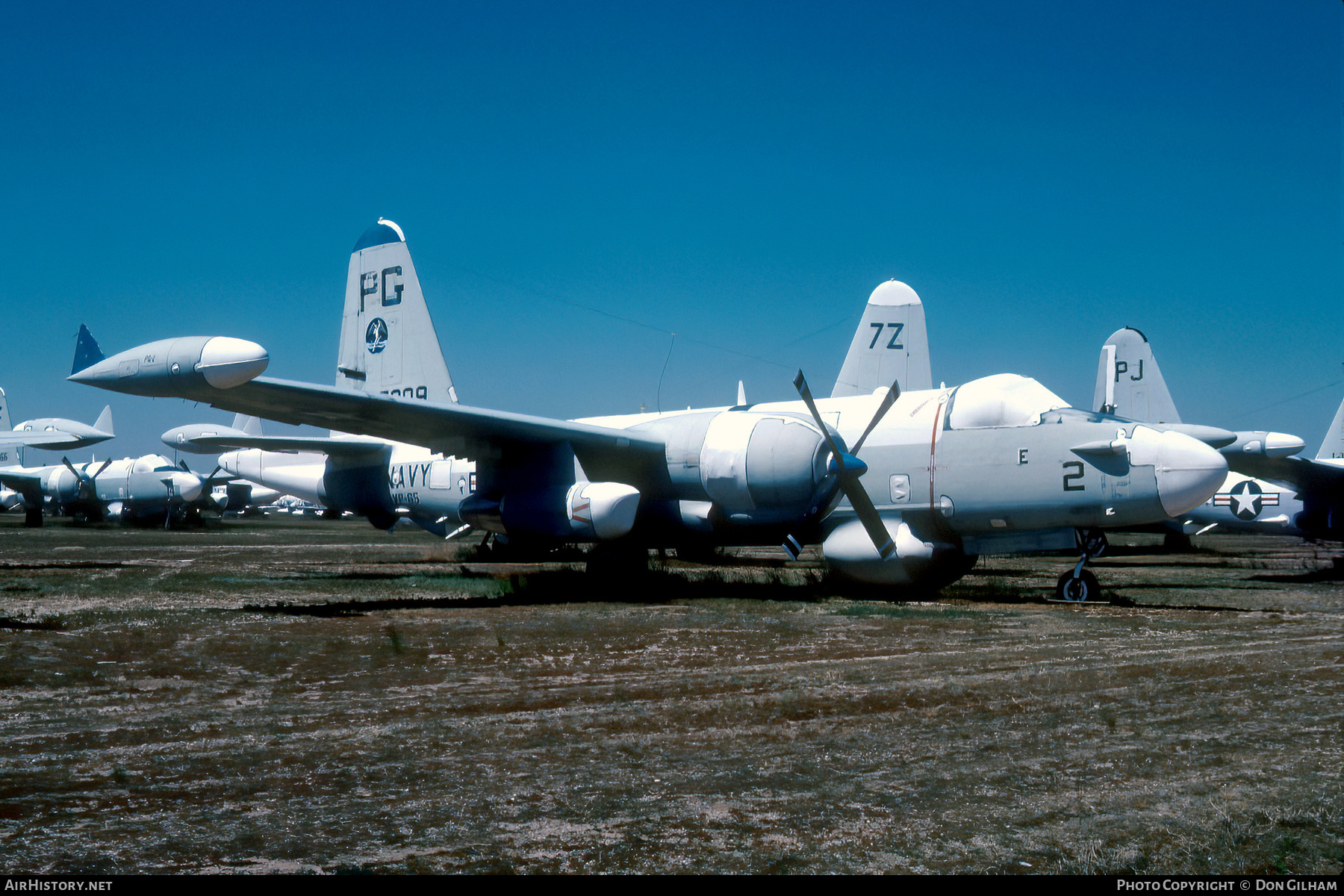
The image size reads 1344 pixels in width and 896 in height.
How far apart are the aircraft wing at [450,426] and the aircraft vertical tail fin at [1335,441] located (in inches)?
1007

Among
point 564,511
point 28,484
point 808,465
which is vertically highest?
point 28,484

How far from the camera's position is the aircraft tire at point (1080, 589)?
13.4 m

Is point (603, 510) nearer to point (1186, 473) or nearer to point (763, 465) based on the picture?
point (763, 465)

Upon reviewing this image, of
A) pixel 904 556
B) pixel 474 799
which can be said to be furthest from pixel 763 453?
pixel 474 799

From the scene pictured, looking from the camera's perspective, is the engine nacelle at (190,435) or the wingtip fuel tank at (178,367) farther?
the engine nacelle at (190,435)

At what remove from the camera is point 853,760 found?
492 centimetres

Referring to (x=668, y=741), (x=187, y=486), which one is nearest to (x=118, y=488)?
(x=187, y=486)

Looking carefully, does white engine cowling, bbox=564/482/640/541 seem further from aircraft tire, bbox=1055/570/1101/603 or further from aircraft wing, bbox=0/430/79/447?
aircraft wing, bbox=0/430/79/447

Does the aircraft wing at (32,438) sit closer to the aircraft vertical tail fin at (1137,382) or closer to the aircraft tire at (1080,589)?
the aircraft tire at (1080,589)

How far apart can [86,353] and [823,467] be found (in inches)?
381

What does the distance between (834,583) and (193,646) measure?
964 cm

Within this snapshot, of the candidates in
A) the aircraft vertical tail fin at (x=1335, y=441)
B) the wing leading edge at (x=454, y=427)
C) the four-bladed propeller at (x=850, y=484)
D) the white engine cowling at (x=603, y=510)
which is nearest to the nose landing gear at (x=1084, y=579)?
the four-bladed propeller at (x=850, y=484)

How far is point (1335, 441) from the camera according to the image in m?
30.9
